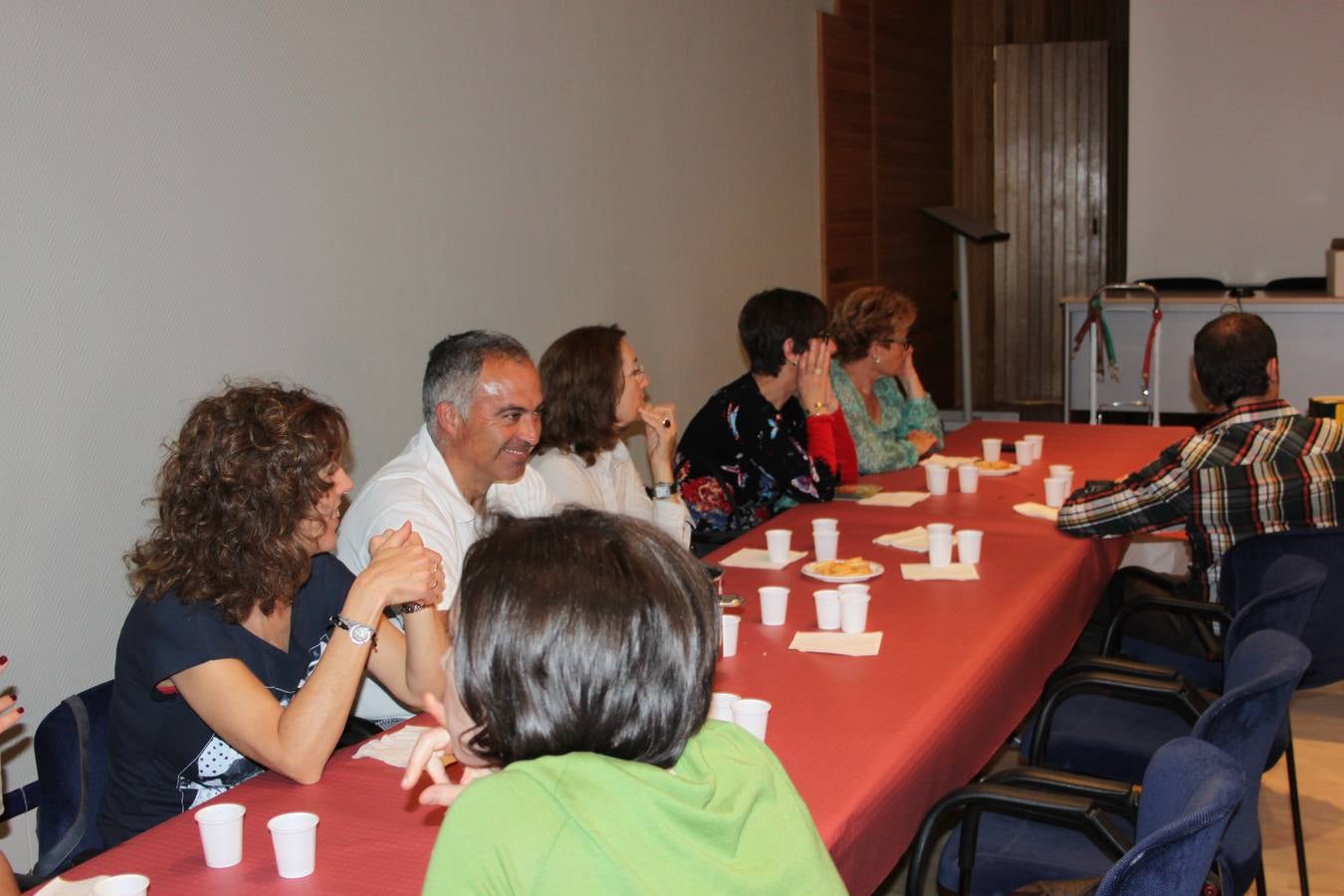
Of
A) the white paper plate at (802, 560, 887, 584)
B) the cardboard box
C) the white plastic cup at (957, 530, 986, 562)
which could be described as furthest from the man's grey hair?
the cardboard box

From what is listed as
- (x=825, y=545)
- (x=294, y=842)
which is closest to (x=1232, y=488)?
(x=825, y=545)

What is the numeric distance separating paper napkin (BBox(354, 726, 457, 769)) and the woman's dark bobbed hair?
90cm

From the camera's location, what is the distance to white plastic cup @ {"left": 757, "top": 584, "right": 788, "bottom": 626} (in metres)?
2.72

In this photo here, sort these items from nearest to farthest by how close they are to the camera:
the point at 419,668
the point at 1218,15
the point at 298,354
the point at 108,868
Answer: the point at 108,868, the point at 419,668, the point at 298,354, the point at 1218,15

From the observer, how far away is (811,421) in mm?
4277

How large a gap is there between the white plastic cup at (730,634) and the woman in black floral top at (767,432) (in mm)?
1663

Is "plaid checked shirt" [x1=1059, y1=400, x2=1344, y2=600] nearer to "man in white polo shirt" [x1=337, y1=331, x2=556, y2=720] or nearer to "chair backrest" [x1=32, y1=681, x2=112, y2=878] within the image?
"man in white polo shirt" [x1=337, y1=331, x2=556, y2=720]

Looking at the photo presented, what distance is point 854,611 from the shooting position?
8.72ft

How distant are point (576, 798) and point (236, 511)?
122 centimetres

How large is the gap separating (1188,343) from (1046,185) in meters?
2.52

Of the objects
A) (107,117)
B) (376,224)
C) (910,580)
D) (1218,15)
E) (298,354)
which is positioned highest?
(1218,15)

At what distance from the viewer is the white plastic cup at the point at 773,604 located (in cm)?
272

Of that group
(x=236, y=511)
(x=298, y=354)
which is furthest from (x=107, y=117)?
(x=236, y=511)

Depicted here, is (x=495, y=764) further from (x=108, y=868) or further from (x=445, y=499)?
(x=445, y=499)
